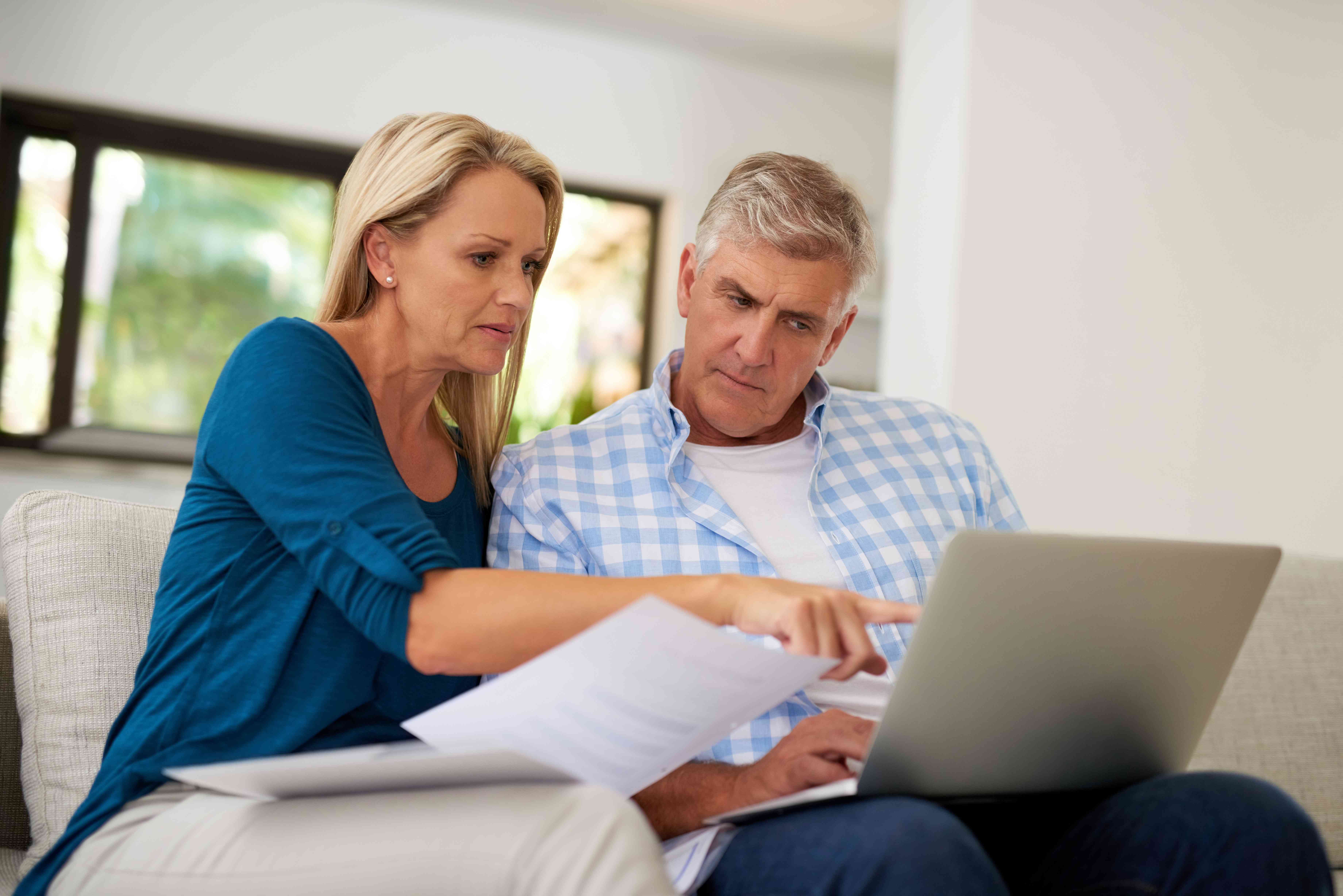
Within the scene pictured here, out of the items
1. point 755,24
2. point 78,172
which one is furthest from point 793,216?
point 78,172

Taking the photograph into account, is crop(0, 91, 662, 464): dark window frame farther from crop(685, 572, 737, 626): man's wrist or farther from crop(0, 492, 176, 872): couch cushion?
crop(685, 572, 737, 626): man's wrist

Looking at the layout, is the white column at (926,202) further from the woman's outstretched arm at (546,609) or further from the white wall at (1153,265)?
the woman's outstretched arm at (546,609)

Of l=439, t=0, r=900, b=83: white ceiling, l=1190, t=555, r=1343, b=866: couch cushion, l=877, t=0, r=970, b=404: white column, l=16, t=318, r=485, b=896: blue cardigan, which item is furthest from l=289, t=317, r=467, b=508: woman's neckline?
l=439, t=0, r=900, b=83: white ceiling

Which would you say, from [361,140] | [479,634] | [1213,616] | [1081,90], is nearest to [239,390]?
[479,634]

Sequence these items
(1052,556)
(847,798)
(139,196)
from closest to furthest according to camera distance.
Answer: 1. (1052,556)
2. (847,798)
3. (139,196)

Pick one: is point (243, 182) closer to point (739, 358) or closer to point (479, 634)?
point (739, 358)

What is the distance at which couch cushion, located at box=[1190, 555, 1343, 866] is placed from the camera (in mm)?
1529

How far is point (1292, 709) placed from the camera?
1561 millimetres

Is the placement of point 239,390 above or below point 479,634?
above

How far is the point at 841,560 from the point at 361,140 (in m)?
2.64

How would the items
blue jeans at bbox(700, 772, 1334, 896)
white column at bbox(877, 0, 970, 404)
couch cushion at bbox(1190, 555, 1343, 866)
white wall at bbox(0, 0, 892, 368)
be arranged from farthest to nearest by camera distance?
white wall at bbox(0, 0, 892, 368) → white column at bbox(877, 0, 970, 404) → couch cushion at bbox(1190, 555, 1343, 866) → blue jeans at bbox(700, 772, 1334, 896)

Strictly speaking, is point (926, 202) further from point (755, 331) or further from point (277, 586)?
point (277, 586)

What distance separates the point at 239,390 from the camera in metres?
0.94

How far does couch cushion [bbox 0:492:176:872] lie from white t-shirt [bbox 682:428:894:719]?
0.72m
